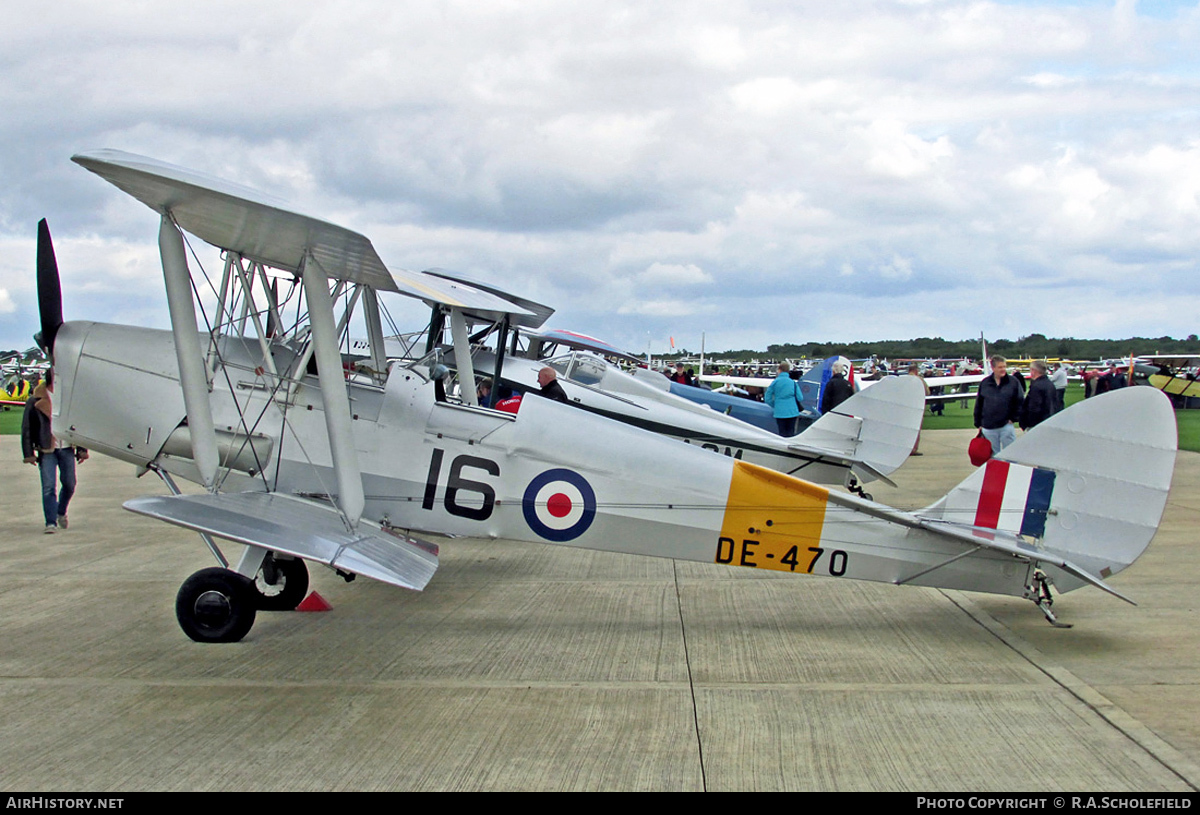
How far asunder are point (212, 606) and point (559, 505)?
2.11 metres

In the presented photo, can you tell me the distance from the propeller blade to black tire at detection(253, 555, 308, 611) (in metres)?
2.07

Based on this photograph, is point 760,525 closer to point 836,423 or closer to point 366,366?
point 366,366

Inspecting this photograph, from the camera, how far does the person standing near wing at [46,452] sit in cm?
957

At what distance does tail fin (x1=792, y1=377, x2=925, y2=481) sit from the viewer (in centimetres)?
1132

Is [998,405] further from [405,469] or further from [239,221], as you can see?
[239,221]

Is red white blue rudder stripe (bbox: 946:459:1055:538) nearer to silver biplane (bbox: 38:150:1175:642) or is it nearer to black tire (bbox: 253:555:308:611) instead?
silver biplane (bbox: 38:150:1175:642)

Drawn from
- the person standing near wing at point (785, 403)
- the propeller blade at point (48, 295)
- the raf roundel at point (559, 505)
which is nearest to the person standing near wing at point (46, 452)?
the propeller blade at point (48, 295)

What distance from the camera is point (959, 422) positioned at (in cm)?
2955

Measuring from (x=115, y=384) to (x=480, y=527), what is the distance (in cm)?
260

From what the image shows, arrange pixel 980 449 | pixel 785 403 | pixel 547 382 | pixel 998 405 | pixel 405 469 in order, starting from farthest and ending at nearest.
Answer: pixel 785 403 < pixel 998 405 < pixel 980 449 < pixel 547 382 < pixel 405 469

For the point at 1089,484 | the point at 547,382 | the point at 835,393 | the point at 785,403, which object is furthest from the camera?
the point at 835,393

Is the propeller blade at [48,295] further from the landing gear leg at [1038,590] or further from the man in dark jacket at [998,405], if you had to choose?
the man in dark jacket at [998,405]

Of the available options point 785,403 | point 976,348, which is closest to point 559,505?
point 785,403

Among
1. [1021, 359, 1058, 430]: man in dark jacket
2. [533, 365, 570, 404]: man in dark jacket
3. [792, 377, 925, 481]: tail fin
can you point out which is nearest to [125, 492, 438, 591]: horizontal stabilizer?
[533, 365, 570, 404]: man in dark jacket
